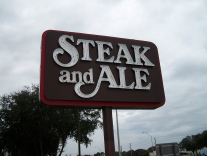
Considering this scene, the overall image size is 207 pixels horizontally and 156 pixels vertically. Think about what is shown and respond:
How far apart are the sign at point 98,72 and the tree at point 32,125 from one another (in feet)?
51.8

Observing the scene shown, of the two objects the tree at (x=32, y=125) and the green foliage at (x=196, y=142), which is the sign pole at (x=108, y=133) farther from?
the green foliage at (x=196, y=142)

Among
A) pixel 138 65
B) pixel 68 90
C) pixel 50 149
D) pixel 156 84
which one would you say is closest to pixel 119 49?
pixel 138 65

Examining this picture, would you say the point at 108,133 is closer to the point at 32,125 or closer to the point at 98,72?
the point at 98,72

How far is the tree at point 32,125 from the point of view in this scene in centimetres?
2434

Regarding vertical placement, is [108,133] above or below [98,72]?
below

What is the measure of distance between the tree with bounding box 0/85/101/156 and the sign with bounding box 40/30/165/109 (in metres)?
15.8

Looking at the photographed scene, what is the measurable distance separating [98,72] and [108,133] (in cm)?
277

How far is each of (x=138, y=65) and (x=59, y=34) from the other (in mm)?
4165

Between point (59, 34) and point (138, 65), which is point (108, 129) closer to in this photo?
point (138, 65)

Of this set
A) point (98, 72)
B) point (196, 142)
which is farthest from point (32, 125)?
point (196, 142)

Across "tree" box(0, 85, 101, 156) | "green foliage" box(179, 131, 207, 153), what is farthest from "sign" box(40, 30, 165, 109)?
"green foliage" box(179, 131, 207, 153)

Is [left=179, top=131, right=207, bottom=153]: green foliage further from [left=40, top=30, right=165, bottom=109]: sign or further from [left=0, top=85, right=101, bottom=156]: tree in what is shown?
[left=40, top=30, right=165, bottom=109]: sign

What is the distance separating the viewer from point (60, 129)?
84.2 feet

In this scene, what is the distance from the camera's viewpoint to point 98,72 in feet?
33.3
